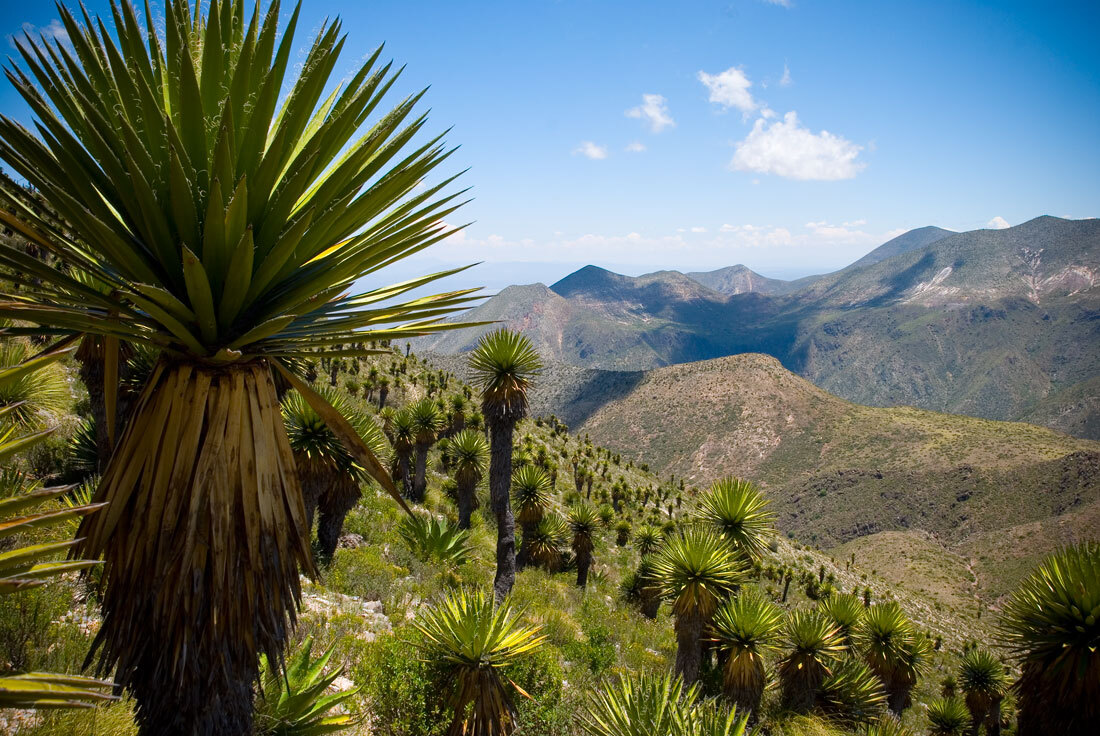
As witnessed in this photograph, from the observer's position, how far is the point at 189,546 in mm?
2592

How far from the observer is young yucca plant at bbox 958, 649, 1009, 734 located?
61.6ft

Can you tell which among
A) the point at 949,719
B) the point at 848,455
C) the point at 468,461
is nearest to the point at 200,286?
the point at 468,461

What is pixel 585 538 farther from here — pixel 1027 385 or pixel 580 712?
pixel 1027 385

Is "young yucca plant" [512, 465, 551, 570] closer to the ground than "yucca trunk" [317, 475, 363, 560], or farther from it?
closer to the ground

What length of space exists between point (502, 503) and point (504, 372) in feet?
12.5

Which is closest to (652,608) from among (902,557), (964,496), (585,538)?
(585,538)

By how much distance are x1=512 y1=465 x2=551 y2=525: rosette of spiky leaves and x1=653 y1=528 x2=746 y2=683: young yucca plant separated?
9.13 metres

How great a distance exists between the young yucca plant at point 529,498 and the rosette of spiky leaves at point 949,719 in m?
15.7

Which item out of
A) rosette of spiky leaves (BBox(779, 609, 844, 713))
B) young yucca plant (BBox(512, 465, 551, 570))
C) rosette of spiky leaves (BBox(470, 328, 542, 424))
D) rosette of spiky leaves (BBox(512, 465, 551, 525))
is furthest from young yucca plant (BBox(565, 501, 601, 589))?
rosette of spiky leaves (BBox(779, 609, 844, 713))

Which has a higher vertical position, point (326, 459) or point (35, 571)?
point (35, 571)

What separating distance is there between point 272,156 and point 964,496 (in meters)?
97.7

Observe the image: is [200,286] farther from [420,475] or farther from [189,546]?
[420,475]

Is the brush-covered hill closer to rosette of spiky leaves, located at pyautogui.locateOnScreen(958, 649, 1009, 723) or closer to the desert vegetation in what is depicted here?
rosette of spiky leaves, located at pyautogui.locateOnScreen(958, 649, 1009, 723)

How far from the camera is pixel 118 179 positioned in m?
2.42
